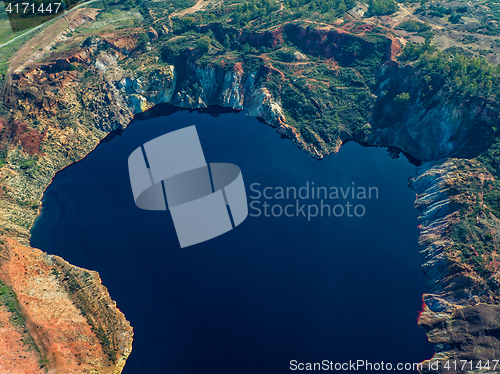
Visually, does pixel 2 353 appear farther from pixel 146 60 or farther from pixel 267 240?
pixel 146 60

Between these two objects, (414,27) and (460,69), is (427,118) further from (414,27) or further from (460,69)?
(414,27)

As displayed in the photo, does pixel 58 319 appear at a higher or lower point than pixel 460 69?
lower

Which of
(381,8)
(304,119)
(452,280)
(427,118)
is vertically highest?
(381,8)

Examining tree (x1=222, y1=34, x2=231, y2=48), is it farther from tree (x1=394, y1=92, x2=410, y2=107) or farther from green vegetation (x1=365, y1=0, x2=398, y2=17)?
tree (x1=394, y1=92, x2=410, y2=107)

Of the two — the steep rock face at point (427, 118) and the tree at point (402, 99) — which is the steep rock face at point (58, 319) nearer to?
the steep rock face at point (427, 118)

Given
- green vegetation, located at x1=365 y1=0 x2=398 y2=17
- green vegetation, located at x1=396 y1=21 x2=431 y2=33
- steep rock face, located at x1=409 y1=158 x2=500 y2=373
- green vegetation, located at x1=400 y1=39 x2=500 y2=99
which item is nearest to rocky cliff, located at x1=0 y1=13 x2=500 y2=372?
steep rock face, located at x1=409 y1=158 x2=500 y2=373

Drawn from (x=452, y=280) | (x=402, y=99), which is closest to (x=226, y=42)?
(x=402, y=99)

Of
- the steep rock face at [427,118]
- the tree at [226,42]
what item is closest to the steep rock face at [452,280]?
the steep rock face at [427,118]

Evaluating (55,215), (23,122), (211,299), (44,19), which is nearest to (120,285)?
(211,299)
